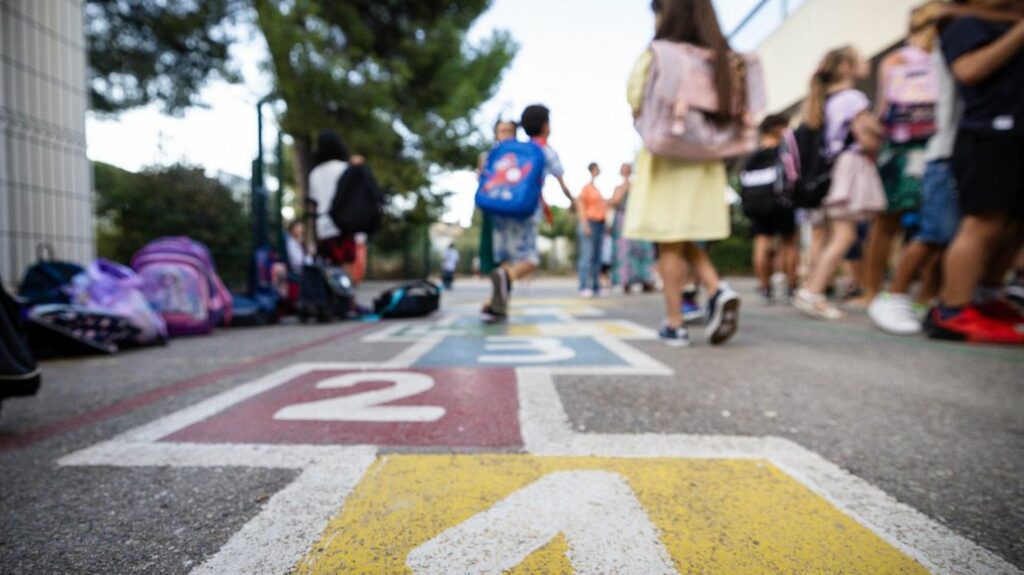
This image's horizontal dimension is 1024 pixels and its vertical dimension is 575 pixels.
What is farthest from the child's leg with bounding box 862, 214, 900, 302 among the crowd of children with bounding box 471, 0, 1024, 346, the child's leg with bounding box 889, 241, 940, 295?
the child's leg with bounding box 889, 241, 940, 295

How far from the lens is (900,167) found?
4.99 m

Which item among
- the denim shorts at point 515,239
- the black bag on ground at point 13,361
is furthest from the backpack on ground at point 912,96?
the black bag on ground at point 13,361

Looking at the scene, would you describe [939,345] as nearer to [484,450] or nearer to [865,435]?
[865,435]

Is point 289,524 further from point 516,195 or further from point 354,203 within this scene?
point 354,203

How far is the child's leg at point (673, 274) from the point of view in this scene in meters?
3.16

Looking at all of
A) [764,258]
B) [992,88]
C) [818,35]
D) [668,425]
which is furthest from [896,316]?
A: [818,35]

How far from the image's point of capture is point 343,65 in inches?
437

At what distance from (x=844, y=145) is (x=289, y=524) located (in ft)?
16.9

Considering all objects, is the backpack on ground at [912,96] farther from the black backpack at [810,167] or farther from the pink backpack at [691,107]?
the pink backpack at [691,107]

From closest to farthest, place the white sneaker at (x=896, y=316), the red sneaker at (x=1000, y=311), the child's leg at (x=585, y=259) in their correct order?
the red sneaker at (x=1000, y=311) < the white sneaker at (x=896, y=316) < the child's leg at (x=585, y=259)

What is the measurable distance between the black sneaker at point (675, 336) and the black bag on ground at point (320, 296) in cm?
306

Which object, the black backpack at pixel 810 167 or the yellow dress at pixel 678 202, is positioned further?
the black backpack at pixel 810 167

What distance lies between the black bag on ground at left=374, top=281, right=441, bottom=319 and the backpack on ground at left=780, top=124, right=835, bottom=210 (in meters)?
3.74

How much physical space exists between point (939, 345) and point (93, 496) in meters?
4.02
